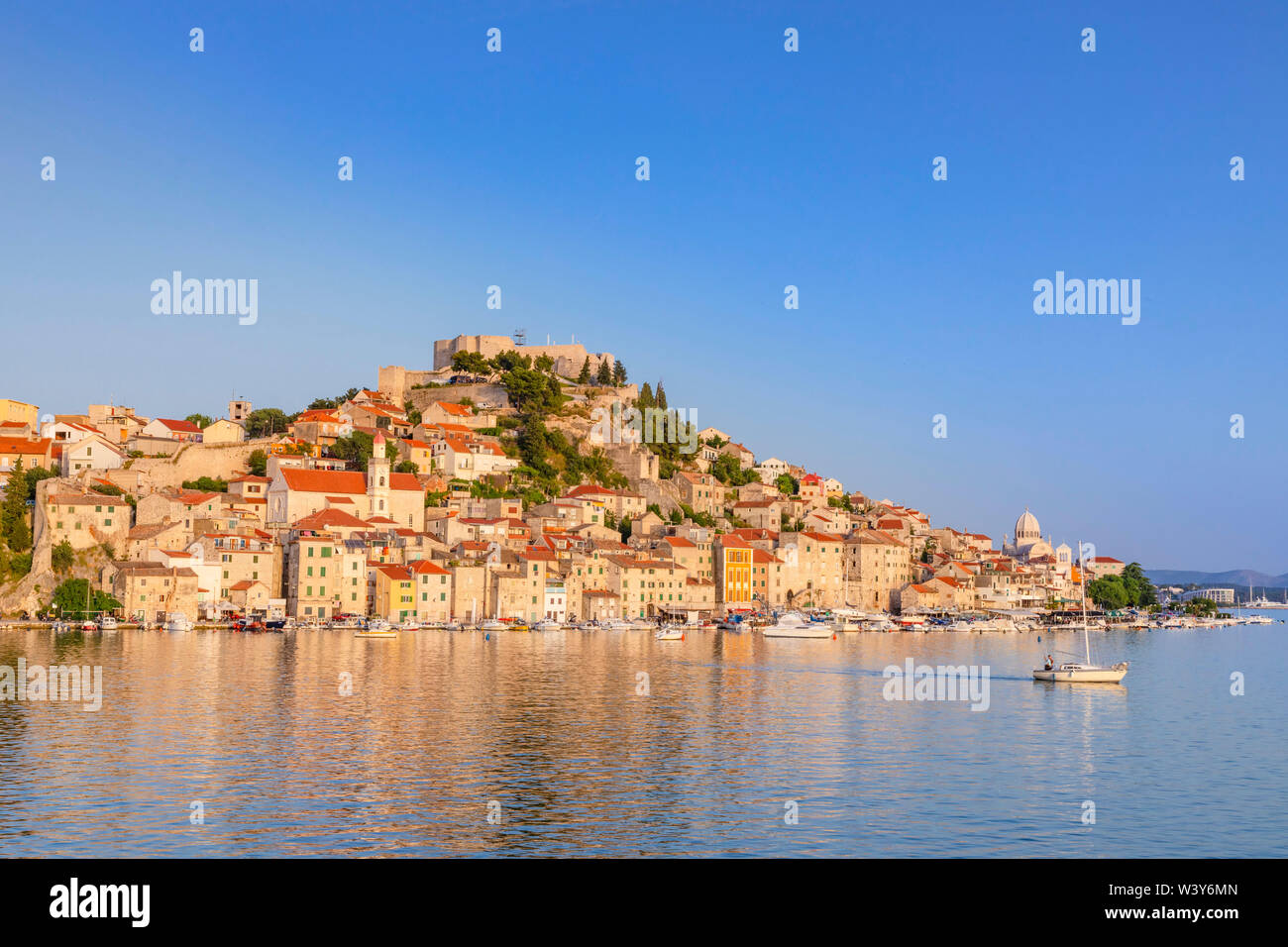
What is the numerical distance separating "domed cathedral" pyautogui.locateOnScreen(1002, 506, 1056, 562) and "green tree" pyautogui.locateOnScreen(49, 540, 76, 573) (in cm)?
10434

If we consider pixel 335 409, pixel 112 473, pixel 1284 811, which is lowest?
pixel 1284 811

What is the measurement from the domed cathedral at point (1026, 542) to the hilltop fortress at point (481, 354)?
60642mm

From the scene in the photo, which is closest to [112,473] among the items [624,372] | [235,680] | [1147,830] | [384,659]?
[384,659]

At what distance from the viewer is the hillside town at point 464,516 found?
2339 inches

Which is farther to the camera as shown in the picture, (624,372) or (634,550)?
(624,372)

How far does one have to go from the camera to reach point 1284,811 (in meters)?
18.4

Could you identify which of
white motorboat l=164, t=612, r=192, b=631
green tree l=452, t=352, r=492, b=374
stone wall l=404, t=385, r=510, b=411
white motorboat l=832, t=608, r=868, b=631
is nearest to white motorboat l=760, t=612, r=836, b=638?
white motorboat l=832, t=608, r=868, b=631

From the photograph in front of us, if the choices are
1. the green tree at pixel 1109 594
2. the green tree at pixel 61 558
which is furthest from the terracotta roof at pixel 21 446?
the green tree at pixel 1109 594

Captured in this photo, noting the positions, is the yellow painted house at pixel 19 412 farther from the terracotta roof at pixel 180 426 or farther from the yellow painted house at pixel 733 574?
the yellow painted house at pixel 733 574

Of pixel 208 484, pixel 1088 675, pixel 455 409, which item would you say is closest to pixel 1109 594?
pixel 455 409

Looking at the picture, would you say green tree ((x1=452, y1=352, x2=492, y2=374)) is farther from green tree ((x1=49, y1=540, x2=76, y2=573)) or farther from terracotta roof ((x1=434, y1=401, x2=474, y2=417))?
green tree ((x1=49, y1=540, x2=76, y2=573))

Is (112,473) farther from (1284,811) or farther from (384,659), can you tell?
(1284,811)

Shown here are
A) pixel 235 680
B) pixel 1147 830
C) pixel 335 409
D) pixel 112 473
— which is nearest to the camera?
pixel 1147 830
